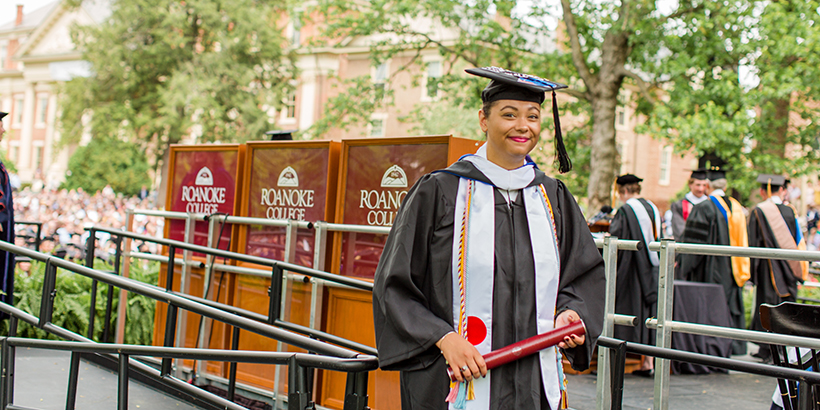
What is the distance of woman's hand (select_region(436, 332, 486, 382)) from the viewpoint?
A: 219 cm

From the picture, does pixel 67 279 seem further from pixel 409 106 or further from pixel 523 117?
pixel 409 106

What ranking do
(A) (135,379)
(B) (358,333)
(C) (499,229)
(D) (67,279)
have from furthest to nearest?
1. (D) (67,279)
2. (A) (135,379)
3. (B) (358,333)
4. (C) (499,229)

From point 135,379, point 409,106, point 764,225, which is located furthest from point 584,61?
point 409,106

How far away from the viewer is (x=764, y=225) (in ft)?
26.9

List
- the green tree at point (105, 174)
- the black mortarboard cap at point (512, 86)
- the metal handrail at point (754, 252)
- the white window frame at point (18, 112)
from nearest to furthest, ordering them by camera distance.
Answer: the black mortarboard cap at point (512, 86) → the metal handrail at point (754, 252) → the green tree at point (105, 174) → the white window frame at point (18, 112)

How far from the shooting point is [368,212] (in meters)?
5.23

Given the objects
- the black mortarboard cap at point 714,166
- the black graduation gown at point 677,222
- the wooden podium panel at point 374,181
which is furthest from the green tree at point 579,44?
the wooden podium panel at point 374,181

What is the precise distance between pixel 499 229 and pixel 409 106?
38188 mm

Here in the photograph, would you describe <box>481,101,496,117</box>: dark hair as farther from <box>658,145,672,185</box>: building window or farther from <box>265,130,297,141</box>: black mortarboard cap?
<box>658,145,672,185</box>: building window

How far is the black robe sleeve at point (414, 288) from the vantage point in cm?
227

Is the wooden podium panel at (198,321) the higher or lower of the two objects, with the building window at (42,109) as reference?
lower

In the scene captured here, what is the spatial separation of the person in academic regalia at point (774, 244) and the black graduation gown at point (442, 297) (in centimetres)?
642

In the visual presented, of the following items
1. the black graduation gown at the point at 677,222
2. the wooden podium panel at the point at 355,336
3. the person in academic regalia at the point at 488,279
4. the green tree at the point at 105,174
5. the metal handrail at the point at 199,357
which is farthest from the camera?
the green tree at the point at 105,174

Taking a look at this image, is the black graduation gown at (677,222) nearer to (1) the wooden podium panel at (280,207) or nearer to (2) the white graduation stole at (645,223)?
(2) the white graduation stole at (645,223)
